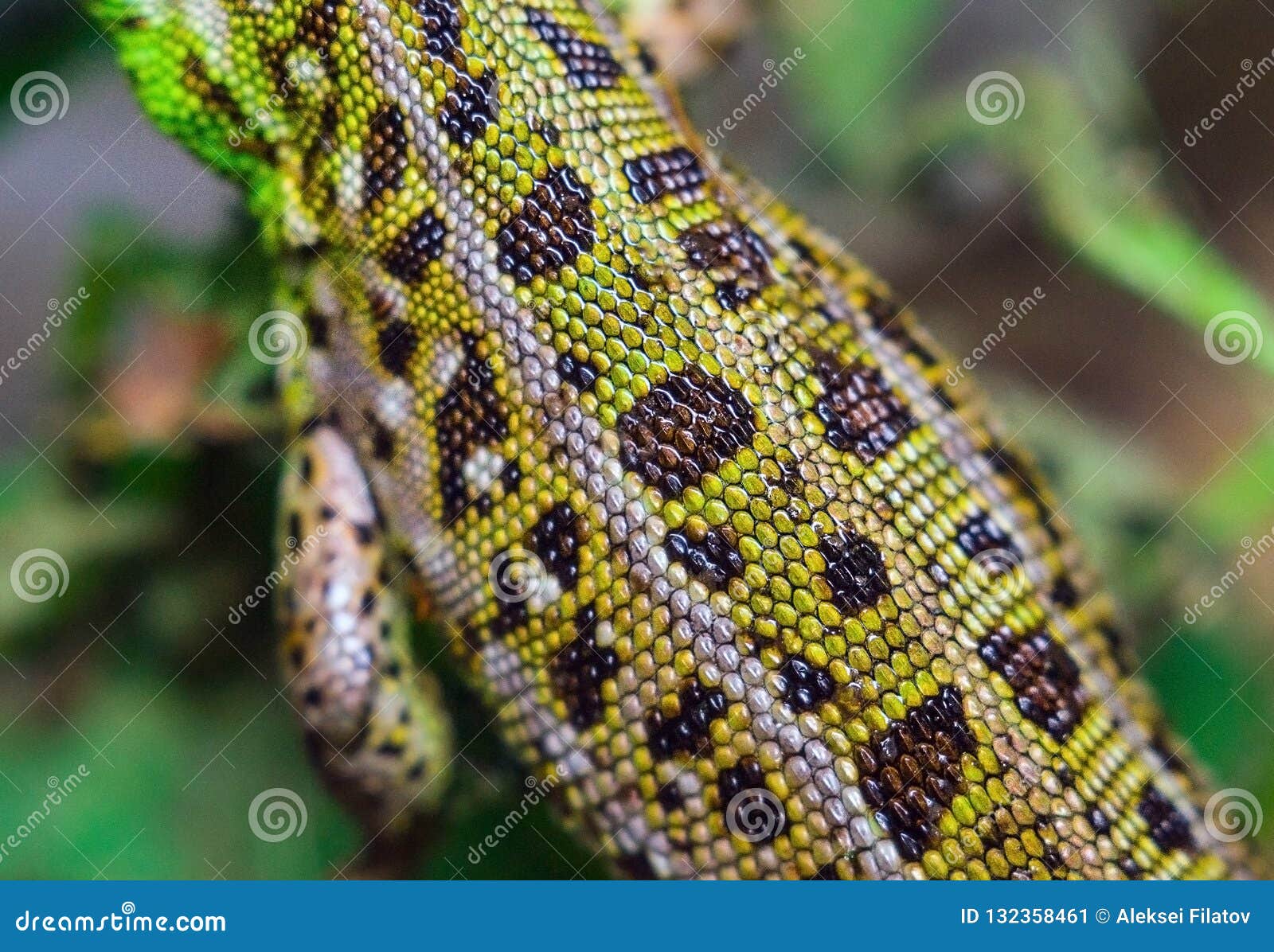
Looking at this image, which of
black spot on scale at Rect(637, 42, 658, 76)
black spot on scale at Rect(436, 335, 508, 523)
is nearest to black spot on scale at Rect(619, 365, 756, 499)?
black spot on scale at Rect(436, 335, 508, 523)

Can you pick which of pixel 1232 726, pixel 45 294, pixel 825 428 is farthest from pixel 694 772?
pixel 45 294

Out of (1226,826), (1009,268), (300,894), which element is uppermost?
(1009,268)

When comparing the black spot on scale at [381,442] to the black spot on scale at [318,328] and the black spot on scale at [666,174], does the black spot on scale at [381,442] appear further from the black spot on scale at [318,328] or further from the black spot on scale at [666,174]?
the black spot on scale at [666,174]

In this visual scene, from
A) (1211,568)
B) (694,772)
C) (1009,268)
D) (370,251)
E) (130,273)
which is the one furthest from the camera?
(1009,268)

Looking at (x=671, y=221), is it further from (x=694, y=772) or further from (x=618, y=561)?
(x=694, y=772)

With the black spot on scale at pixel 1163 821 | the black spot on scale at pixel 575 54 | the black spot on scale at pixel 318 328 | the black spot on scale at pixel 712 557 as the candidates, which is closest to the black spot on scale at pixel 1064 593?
the black spot on scale at pixel 1163 821

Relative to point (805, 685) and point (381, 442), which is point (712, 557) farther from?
point (381, 442)

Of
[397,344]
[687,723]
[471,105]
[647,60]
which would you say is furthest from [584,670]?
[647,60]
